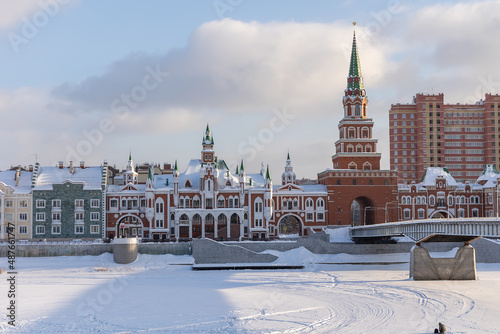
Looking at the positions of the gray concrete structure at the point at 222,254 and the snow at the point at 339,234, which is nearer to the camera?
the gray concrete structure at the point at 222,254

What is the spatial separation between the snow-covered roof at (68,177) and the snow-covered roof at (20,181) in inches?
74.1

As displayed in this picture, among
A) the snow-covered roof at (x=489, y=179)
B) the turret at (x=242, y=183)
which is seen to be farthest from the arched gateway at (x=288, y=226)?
the turret at (x=242, y=183)

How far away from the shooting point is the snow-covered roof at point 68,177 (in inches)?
4144

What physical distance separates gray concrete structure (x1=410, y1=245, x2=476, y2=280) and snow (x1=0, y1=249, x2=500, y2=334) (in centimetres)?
171

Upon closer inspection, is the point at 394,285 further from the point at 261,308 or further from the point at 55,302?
the point at 55,302

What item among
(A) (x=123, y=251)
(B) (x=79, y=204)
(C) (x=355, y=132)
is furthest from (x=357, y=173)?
(B) (x=79, y=204)

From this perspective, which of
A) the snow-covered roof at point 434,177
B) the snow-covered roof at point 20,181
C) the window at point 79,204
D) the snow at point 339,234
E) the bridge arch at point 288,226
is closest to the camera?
the snow at point 339,234

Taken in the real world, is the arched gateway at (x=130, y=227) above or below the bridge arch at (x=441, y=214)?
below

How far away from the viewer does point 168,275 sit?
247 feet

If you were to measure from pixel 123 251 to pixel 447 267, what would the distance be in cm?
4269

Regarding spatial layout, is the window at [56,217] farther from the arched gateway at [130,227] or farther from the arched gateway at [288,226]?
the arched gateway at [288,226]

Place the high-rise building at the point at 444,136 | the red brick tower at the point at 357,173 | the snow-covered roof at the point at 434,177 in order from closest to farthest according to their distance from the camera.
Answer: the red brick tower at the point at 357,173 < the snow-covered roof at the point at 434,177 < the high-rise building at the point at 444,136

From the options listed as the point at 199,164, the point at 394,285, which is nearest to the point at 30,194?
the point at 199,164

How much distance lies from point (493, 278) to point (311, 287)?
68.6 ft
